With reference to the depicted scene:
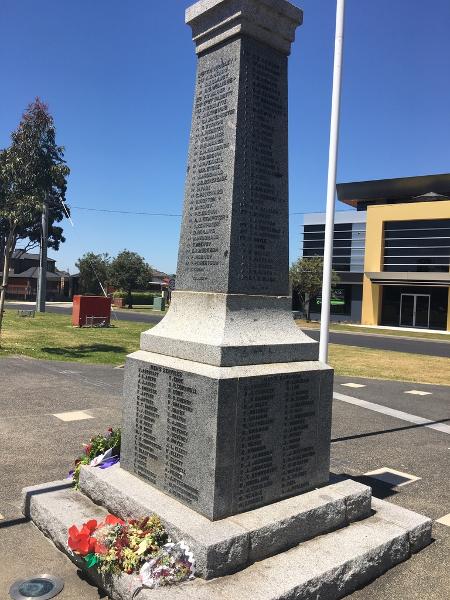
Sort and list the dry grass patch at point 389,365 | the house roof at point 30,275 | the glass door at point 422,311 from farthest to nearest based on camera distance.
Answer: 1. the house roof at point 30,275
2. the glass door at point 422,311
3. the dry grass patch at point 389,365

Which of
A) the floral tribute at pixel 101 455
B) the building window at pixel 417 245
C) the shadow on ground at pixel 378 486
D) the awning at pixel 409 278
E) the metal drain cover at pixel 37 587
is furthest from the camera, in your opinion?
the building window at pixel 417 245

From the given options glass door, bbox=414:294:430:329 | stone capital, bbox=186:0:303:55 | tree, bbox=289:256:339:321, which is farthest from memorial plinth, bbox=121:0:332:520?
glass door, bbox=414:294:430:329

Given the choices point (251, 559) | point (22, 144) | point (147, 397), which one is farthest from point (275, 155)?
point (22, 144)

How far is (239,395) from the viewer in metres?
3.81

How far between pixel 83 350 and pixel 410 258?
3106 cm

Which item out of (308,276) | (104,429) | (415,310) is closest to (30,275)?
(308,276)

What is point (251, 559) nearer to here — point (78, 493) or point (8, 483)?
point (78, 493)

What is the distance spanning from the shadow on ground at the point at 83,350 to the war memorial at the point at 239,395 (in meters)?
11.2

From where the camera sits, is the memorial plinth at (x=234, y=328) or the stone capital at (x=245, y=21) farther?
the stone capital at (x=245, y=21)

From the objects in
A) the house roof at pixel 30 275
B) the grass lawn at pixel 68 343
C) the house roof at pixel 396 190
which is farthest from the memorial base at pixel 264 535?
the house roof at pixel 30 275

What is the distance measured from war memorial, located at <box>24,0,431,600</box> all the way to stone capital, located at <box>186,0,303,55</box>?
13 mm

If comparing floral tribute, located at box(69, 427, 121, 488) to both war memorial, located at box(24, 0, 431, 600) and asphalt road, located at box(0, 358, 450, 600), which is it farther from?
asphalt road, located at box(0, 358, 450, 600)

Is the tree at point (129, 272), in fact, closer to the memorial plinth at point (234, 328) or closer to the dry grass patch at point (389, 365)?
the dry grass patch at point (389, 365)

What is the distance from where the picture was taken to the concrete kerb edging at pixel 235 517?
133 inches
